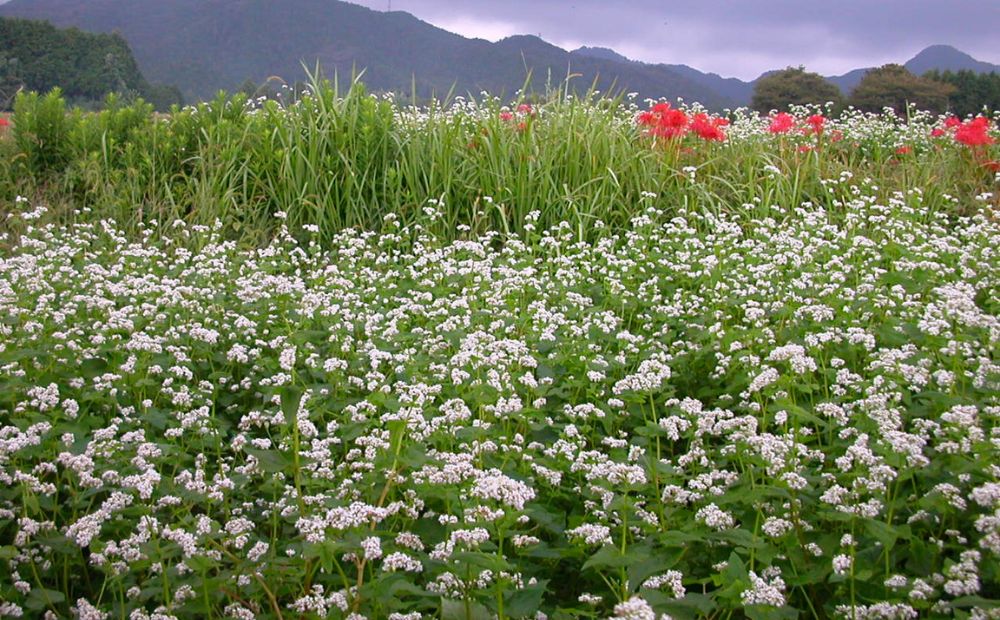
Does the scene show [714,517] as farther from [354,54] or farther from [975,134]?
[354,54]

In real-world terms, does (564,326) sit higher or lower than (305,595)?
higher

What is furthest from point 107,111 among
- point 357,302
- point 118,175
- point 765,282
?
point 765,282

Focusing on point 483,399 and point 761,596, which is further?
point 483,399

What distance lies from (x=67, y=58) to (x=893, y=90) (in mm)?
23993

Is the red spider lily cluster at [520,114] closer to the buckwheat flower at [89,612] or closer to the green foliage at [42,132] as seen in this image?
the green foliage at [42,132]

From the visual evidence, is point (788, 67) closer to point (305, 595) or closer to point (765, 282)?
point (765, 282)

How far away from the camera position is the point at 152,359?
13.6 feet

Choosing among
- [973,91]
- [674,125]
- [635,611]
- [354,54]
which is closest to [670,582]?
[635,611]

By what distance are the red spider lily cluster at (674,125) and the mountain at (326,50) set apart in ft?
2.86

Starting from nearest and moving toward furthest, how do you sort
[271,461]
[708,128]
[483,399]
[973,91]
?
[271,461], [483,399], [708,128], [973,91]

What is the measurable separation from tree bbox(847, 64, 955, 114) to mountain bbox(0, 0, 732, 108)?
526cm

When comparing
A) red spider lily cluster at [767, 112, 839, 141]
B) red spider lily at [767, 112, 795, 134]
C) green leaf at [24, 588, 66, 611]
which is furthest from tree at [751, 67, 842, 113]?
green leaf at [24, 588, 66, 611]

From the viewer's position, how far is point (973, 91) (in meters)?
25.2

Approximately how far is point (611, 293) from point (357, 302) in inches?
65.4
